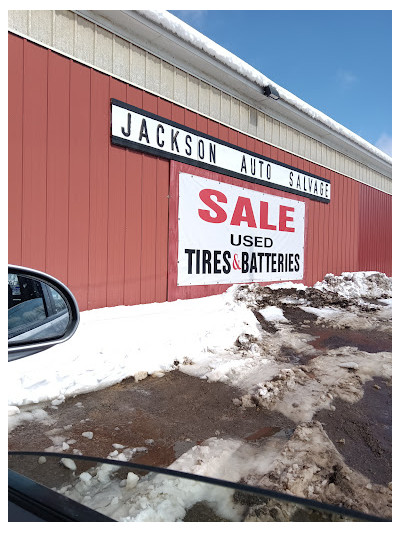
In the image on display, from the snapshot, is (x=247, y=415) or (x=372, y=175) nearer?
(x=247, y=415)

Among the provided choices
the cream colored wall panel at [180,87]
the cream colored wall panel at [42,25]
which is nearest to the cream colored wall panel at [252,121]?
the cream colored wall panel at [180,87]

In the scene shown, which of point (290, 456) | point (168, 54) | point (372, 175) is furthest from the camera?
point (372, 175)

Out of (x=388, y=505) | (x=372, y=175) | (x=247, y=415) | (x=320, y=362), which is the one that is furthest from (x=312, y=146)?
(x=388, y=505)

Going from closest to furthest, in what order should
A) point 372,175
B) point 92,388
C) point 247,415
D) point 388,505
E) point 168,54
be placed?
point 388,505 → point 247,415 → point 92,388 → point 168,54 → point 372,175

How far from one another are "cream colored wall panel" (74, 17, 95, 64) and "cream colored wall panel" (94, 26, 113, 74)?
0.25ft

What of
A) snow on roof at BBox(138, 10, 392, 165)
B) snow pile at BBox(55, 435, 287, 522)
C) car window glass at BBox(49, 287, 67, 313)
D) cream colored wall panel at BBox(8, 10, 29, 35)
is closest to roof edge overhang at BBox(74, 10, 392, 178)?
snow on roof at BBox(138, 10, 392, 165)

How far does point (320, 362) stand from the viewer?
13.8 ft

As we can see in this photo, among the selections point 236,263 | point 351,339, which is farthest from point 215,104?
point 351,339

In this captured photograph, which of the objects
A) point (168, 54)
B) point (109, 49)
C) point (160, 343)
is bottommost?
point (160, 343)

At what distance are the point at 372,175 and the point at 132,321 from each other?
1158cm

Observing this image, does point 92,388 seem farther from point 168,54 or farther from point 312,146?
point 312,146

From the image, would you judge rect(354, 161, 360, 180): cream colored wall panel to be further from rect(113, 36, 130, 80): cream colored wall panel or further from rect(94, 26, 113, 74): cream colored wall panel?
rect(94, 26, 113, 74): cream colored wall panel

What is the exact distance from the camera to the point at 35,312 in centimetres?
211

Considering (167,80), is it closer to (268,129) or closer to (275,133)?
(268,129)
